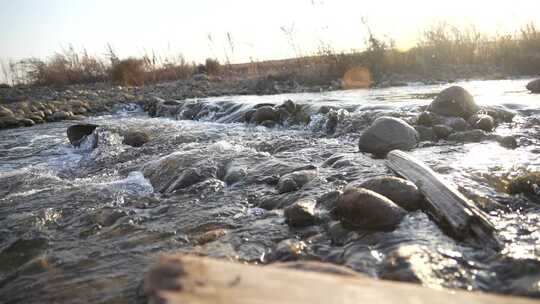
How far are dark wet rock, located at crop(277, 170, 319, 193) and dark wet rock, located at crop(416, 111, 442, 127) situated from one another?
2065 millimetres

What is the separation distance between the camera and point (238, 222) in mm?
2506

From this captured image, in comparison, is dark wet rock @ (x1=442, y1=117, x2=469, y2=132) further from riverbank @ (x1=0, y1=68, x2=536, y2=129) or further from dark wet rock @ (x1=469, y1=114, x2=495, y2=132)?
riverbank @ (x1=0, y1=68, x2=536, y2=129)

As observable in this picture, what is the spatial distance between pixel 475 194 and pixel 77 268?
7.25ft

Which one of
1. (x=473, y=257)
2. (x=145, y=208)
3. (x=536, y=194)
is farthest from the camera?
(x=145, y=208)

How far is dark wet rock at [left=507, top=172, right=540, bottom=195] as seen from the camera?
246 cm

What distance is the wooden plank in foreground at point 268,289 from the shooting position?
2.21 feet

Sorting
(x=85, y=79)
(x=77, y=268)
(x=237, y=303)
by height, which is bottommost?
(x=77, y=268)

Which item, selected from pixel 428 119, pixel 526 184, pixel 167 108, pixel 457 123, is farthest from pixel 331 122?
pixel 167 108

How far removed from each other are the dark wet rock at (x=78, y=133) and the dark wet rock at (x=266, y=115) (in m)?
2.86

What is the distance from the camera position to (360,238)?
2.07m

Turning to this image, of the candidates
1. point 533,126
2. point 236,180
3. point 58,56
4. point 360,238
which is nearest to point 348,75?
point 533,126

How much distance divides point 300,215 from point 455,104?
3479 millimetres

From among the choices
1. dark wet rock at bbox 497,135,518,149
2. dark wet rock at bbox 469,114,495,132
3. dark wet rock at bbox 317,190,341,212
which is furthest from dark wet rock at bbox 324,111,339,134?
dark wet rock at bbox 317,190,341,212

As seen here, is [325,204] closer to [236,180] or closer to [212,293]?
[236,180]
